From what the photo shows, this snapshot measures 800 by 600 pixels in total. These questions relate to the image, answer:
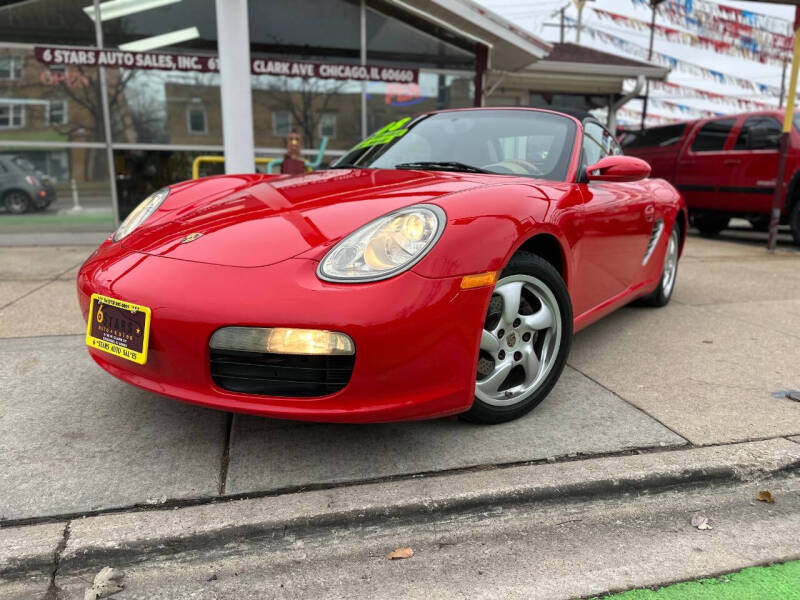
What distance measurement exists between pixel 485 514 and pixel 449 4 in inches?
277

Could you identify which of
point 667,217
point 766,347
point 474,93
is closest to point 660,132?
point 474,93

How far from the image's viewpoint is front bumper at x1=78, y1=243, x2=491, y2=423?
1.71 meters

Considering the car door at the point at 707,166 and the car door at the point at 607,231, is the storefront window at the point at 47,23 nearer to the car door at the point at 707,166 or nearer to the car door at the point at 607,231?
the car door at the point at 607,231

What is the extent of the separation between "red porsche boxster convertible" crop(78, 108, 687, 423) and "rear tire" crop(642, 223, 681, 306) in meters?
1.80

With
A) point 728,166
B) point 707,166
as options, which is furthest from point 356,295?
point 707,166

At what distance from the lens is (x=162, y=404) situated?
7.93 feet

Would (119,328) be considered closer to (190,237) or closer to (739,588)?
(190,237)

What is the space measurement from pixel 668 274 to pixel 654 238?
0.82 metres

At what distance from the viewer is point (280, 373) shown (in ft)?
5.80

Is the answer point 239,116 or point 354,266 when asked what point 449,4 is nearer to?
point 239,116

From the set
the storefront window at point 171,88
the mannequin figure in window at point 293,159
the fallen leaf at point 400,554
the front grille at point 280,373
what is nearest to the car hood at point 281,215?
the front grille at point 280,373

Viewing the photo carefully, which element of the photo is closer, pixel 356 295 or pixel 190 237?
pixel 356 295

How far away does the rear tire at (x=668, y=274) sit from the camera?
4.22 metres

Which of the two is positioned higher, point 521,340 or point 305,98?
point 305,98
